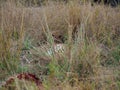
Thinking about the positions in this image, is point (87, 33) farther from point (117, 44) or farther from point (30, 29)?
point (30, 29)

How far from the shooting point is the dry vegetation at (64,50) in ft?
8.20

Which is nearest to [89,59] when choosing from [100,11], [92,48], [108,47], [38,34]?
[92,48]

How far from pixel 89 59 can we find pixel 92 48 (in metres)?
0.12

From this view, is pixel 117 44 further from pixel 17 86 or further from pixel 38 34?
pixel 17 86

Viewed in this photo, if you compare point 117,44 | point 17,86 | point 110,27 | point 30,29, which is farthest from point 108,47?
point 17,86

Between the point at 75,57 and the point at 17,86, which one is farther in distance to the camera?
the point at 75,57

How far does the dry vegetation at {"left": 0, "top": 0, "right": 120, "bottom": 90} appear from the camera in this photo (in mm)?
2498

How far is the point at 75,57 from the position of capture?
276 centimetres

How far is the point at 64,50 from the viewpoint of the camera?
9.36 ft

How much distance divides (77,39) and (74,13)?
779 millimetres

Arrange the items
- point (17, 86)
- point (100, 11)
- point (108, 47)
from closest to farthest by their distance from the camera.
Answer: point (17, 86) < point (108, 47) < point (100, 11)

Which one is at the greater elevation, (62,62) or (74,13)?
(74,13)

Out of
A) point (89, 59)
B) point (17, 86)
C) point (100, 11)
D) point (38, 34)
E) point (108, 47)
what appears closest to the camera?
point (17, 86)

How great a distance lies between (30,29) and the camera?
360cm
